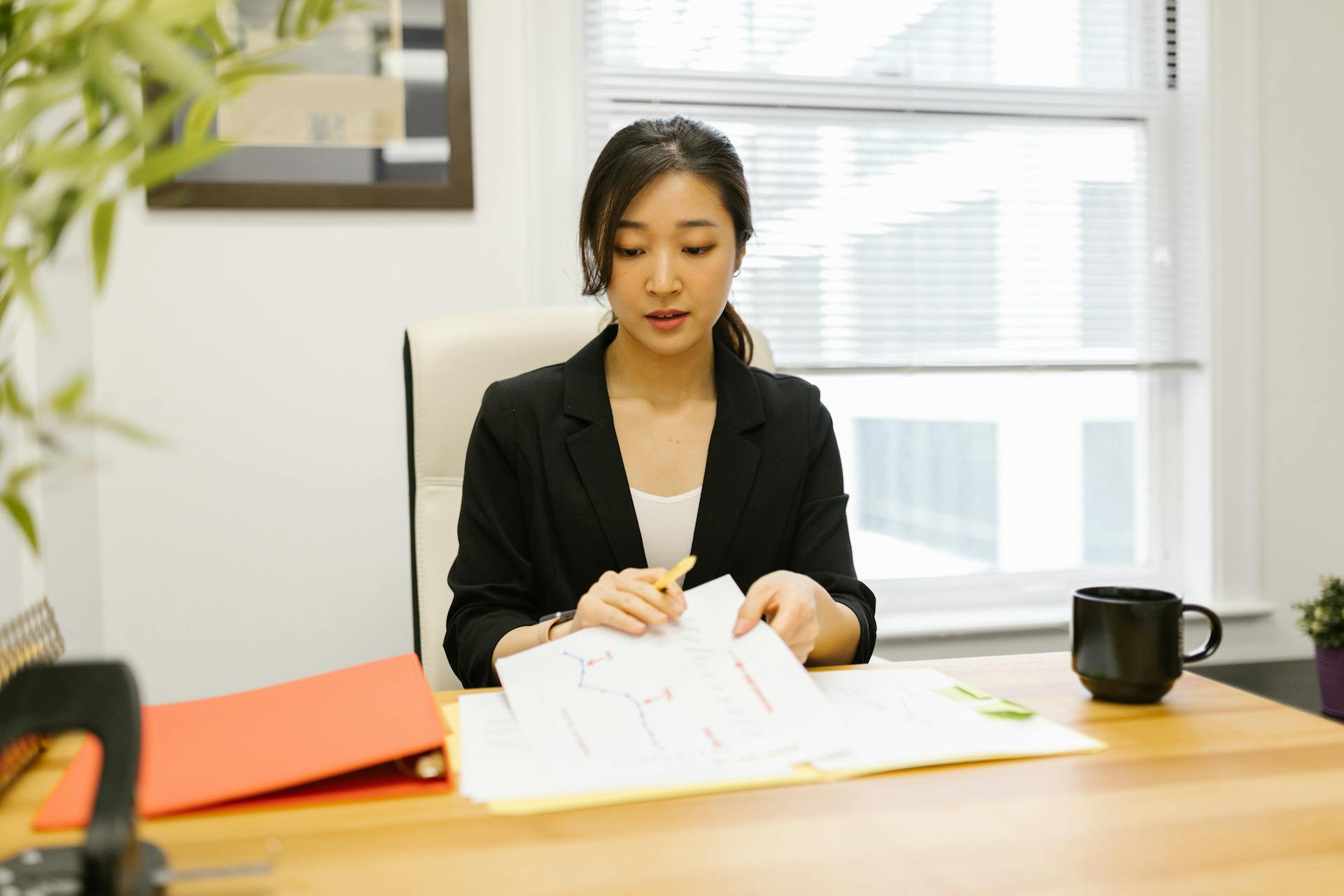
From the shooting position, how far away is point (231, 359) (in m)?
1.81

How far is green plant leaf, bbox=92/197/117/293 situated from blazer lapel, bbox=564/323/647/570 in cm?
88

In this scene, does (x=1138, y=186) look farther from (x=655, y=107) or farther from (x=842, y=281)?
(x=655, y=107)

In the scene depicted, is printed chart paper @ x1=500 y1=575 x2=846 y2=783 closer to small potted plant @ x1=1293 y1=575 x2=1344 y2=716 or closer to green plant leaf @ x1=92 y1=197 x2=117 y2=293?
green plant leaf @ x1=92 y1=197 x2=117 y2=293

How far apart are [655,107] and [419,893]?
67.0 inches

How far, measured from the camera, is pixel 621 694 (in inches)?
31.1

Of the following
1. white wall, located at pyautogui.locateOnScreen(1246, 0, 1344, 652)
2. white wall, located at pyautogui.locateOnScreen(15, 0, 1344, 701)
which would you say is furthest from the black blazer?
white wall, located at pyautogui.locateOnScreen(1246, 0, 1344, 652)

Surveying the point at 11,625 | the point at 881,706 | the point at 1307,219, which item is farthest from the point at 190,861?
the point at 1307,219

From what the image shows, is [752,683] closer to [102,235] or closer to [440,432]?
[102,235]

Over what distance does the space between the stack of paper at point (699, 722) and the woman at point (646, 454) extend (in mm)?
308

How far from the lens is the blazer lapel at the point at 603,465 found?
4.09 ft

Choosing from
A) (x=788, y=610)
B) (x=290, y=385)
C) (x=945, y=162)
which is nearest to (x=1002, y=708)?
(x=788, y=610)

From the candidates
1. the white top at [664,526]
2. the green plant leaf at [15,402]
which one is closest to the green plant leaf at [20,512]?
the green plant leaf at [15,402]

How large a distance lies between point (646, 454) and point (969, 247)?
1.12 m

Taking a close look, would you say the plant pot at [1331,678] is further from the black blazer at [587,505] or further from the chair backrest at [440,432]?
the chair backrest at [440,432]
